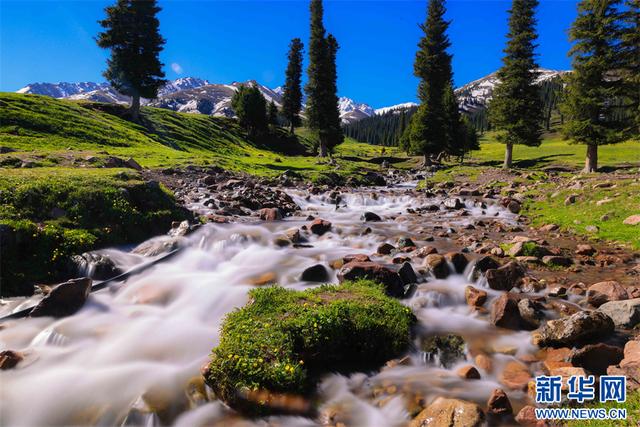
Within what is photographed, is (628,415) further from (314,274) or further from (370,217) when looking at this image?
(370,217)

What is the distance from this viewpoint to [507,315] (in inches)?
275

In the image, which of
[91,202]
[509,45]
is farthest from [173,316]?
[509,45]

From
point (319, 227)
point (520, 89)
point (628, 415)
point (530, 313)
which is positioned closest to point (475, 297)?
point (530, 313)

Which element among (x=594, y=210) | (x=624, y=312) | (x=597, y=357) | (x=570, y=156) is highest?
(x=570, y=156)

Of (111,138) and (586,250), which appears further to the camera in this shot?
(111,138)

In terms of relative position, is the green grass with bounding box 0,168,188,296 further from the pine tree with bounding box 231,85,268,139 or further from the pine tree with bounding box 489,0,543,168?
the pine tree with bounding box 231,85,268,139

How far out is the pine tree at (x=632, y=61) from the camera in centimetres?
2700

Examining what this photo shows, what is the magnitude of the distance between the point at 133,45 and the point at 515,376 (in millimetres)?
58431

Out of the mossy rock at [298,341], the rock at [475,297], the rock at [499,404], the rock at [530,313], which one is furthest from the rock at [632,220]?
the rock at [499,404]

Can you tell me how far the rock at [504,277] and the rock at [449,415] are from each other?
4.59 meters

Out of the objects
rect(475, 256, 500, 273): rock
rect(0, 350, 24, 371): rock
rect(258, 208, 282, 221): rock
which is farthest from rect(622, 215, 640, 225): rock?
rect(0, 350, 24, 371): rock

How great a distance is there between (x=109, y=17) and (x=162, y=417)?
5817cm

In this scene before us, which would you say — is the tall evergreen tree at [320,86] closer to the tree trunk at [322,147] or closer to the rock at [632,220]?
the tree trunk at [322,147]

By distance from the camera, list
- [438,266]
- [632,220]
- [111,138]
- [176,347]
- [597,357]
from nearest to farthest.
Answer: [597,357]
[176,347]
[438,266]
[632,220]
[111,138]
